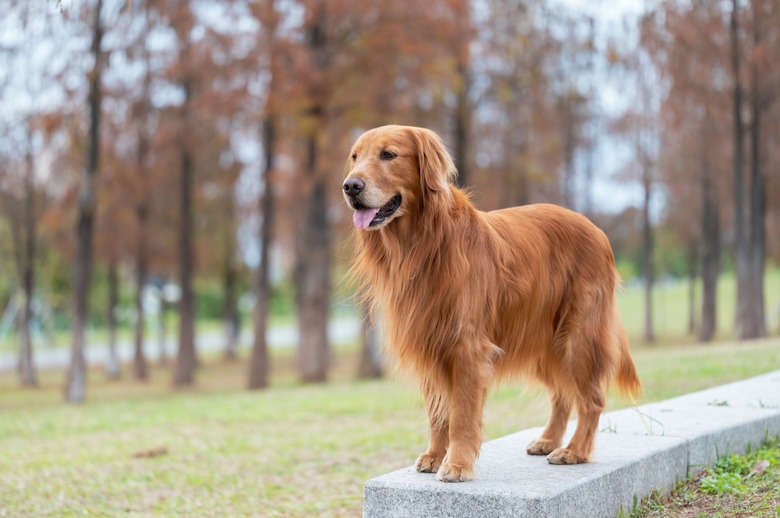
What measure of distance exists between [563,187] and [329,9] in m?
13.7

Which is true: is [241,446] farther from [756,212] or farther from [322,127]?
[756,212]

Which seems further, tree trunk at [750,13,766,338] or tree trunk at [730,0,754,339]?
tree trunk at [750,13,766,338]

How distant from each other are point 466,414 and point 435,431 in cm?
41

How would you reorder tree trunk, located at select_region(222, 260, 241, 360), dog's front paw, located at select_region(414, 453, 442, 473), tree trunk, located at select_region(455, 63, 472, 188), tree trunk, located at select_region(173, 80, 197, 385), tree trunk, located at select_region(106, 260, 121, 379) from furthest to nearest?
tree trunk, located at select_region(222, 260, 241, 360)
tree trunk, located at select_region(106, 260, 121, 379)
tree trunk, located at select_region(173, 80, 197, 385)
tree trunk, located at select_region(455, 63, 472, 188)
dog's front paw, located at select_region(414, 453, 442, 473)

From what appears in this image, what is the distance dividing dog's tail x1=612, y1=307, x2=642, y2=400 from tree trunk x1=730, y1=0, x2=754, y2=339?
17258 mm

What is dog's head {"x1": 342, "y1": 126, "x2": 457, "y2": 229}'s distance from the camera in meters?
4.04

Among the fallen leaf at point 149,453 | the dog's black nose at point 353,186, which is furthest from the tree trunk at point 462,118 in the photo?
the dog's black nose at point 353,186

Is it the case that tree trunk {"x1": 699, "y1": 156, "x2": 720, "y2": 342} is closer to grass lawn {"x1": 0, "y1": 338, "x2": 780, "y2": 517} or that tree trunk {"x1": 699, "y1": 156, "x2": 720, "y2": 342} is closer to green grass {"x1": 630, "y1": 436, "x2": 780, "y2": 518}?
grass lawn {"x1": 0, "y1": 338, "x2": 780, "y2": 517}

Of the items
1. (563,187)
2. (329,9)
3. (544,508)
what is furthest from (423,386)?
(563,187)

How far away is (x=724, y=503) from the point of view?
4445 millimetres

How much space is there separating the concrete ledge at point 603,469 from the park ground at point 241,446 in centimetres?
59

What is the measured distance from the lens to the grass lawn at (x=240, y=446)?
639cm

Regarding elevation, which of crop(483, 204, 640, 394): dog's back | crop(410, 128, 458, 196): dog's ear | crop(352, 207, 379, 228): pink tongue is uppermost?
crop(410, 128, 458, 196): dog's ear

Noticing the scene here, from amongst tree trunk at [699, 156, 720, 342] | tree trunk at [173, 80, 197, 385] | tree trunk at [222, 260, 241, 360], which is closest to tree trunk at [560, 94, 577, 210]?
tree trunk at [699, 156, 720, 342]
